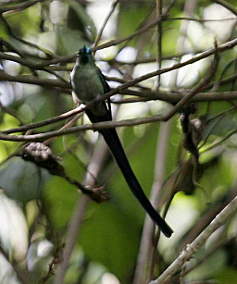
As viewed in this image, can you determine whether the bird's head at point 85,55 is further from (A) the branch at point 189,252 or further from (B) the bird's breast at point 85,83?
(A) the branch at point 189,252

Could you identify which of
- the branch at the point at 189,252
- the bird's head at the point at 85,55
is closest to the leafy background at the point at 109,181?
the bird's head at the point at 85,55

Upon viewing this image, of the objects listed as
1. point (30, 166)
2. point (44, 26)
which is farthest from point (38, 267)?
point (44, 26)

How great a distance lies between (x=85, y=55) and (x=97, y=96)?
6.4 inches

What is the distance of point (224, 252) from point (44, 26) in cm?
135

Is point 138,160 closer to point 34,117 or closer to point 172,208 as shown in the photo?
point 172,208

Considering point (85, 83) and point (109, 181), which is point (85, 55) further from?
point (109, 181)

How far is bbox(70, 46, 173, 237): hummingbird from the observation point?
2.81m

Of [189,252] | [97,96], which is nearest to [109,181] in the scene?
[97,96]

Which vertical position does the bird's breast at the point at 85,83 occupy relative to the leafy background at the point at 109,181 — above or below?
above

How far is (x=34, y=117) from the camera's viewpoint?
10.7ft

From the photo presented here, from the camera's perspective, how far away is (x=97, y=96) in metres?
2.88

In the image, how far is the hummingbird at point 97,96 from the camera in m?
2.81

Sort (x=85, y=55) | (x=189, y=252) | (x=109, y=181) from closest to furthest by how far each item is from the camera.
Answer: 1. (x=189, y=252)
2. (x=85, y=55)
3. (x=109, y=181)

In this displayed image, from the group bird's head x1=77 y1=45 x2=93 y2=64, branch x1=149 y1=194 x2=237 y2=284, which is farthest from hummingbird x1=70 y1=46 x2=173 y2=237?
branch x1=149 y1=194 x2=237 y2=284
